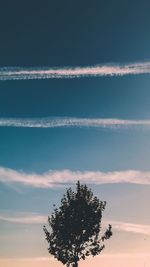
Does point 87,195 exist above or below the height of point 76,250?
above

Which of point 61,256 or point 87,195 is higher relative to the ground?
point 87,195

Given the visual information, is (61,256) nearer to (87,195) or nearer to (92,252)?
(92,252)

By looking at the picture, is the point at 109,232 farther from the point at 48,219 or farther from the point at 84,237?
the point at 48,219

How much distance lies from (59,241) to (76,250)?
3035 mm

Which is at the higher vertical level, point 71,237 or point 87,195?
point 87,195

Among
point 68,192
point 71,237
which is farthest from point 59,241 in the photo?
point 68,192

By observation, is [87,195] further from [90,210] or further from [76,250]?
[76,250]

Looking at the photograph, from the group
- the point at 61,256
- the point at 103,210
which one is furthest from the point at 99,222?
the point at 61,256

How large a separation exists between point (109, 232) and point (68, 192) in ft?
27.3

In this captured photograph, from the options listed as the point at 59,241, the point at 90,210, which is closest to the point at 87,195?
the point at 90,210

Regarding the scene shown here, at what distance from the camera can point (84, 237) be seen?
72.9 metres

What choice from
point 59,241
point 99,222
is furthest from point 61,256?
point 99,222

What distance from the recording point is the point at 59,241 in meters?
74.0

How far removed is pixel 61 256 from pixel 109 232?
7.78 m
